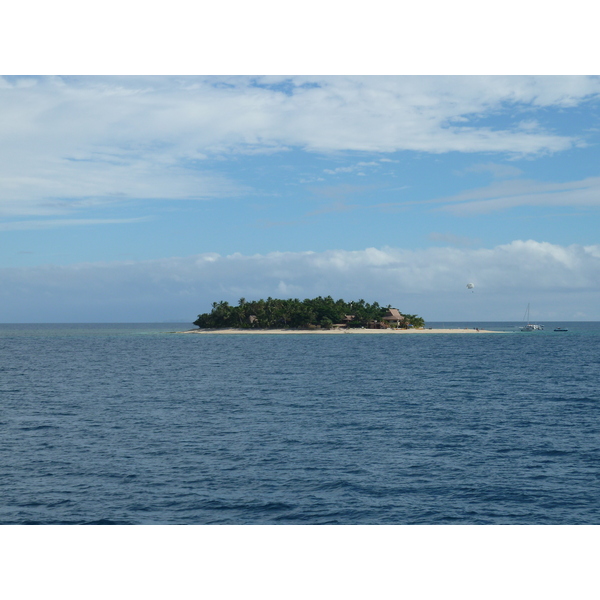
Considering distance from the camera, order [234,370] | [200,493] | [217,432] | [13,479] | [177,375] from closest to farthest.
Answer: [200,493] → [13,479] → [217,432] → [177,375] → [234,370]

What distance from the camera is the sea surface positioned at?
24.5 metres

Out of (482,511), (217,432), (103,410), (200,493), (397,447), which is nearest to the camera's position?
(482,511)

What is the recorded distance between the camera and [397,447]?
36312 millimetres

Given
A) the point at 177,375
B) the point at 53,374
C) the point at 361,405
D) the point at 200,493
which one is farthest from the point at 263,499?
the point at 53,374

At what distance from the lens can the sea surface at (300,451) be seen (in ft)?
80.3

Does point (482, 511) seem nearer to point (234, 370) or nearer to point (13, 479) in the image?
point (13, 479)

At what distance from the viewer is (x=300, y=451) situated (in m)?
34.8

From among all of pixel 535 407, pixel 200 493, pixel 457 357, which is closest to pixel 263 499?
pixel 200 493

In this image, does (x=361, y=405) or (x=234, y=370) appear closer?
(x=361, y=405)

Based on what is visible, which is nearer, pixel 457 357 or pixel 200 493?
pixel 200 493

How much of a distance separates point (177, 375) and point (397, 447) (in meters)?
52.1

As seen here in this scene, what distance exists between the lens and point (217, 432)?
41031 millimetres

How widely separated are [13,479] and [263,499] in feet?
46.3

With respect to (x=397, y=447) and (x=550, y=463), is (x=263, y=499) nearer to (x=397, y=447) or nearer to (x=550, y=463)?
(x=397, y=447)
